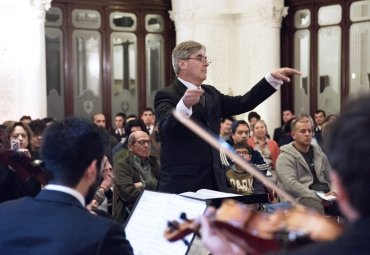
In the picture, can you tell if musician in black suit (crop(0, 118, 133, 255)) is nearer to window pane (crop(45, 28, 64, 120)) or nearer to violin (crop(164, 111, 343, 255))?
violin (crop(164, 111, 343, 255))

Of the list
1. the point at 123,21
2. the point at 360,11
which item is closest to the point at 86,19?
the point at 123,21

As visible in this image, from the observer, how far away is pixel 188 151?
331 centimetres

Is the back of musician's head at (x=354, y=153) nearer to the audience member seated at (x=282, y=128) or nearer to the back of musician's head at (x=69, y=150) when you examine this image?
the back of musician's head at (x=69, y=150)

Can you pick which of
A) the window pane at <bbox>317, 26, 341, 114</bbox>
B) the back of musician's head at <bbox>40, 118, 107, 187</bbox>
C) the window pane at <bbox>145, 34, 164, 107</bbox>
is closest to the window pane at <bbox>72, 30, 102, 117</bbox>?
the window pane at <bbox>145, 34, 164, 107</bbox>

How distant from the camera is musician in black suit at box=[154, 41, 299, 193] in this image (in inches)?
130

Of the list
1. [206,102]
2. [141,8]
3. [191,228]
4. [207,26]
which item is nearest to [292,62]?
[207,26]

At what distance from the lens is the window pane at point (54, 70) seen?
1107 centimetres

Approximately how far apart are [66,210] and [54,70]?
9.53 metres

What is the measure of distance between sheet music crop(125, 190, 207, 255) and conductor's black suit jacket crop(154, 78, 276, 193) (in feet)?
2.21

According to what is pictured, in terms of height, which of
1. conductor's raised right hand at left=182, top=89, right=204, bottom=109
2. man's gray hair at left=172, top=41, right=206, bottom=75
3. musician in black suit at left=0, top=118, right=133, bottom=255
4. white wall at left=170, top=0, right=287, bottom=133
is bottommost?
musician in black suit at left=0, top=118, right=133, bottom=255

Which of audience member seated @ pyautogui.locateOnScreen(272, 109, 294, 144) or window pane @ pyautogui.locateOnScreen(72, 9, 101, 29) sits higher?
window pane @ pyautogui.locateOnScreen(72, 9, 101, 29)

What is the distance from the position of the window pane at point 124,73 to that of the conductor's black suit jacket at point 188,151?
8363 millimetres

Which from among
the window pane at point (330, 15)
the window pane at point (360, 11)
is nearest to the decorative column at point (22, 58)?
the window pane at point (330, 15)

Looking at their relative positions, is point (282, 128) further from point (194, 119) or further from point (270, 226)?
point (270, 226)
